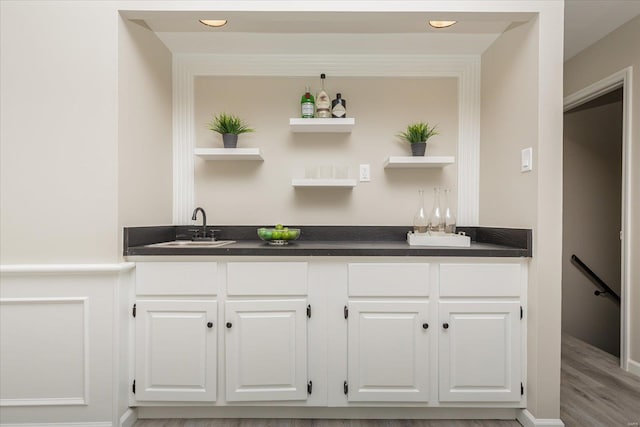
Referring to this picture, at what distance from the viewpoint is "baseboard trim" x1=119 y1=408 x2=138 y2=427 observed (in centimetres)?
175

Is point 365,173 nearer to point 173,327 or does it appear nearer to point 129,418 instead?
point 173,327

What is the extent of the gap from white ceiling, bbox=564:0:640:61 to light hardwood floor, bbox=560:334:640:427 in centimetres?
230

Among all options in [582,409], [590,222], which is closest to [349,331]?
[582,409]

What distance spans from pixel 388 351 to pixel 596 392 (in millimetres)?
1371

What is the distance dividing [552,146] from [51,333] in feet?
8.24

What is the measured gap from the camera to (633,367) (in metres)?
2.39

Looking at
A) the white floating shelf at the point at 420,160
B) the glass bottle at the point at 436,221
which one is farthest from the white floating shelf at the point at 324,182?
the glass bottle at the point at 436,221

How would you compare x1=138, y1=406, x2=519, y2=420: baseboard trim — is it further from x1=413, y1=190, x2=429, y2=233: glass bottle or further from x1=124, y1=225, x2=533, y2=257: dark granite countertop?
x1=413, y1=190, x2=429, y2=233: glass bottle

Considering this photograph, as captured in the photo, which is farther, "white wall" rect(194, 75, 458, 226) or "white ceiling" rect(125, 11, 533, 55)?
"white wall" rect(194, 75, 458, 226)

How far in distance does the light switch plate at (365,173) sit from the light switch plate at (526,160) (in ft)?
2.91

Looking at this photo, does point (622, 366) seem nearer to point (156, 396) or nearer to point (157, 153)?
point (156, 396)

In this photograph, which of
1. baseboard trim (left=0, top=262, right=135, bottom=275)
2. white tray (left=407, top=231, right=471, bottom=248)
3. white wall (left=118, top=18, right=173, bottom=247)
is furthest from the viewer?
white tray (left=407, top=231, right=471, bottom=248)

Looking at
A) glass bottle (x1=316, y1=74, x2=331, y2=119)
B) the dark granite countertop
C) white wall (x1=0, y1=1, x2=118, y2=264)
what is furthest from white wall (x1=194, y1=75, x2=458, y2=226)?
white wall (x1=0, y1=1, x2=118, y2=264)

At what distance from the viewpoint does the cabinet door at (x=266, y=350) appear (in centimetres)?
180
